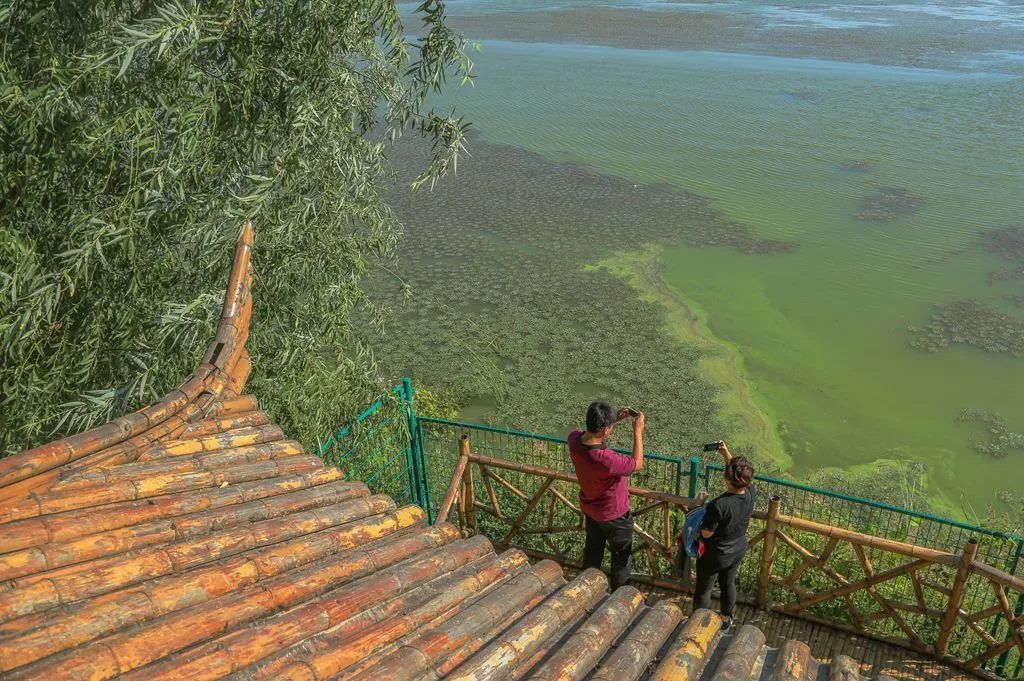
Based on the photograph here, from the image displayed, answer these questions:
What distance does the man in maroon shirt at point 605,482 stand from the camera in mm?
5266

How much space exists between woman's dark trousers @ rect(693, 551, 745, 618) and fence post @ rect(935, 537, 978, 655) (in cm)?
149

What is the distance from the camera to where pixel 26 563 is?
3.32 meters

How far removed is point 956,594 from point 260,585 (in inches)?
188

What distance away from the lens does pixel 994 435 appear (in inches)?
452

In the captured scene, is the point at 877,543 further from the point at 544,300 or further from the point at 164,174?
the point at 544,300

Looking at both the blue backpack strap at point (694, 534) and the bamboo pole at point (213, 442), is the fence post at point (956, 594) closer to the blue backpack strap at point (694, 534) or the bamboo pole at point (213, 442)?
the blue backpack strap at point (694, 534)

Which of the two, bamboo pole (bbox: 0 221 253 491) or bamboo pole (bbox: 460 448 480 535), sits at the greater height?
bamboo pole (bbox: 0 221 253 491)

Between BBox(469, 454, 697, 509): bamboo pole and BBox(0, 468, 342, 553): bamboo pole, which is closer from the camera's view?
BBox(0, 468, 342, 553): bamboo pole

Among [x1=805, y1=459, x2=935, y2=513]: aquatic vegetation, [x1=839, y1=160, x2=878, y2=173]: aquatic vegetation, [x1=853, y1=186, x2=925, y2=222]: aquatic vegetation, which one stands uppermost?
[x1=839, y1=160, x2=878, y2=173]: aquatic vegetation

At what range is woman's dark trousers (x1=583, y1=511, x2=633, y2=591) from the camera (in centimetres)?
582

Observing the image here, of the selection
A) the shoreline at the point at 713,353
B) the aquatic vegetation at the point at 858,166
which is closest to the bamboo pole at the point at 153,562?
the shoreline at the point at 713,353

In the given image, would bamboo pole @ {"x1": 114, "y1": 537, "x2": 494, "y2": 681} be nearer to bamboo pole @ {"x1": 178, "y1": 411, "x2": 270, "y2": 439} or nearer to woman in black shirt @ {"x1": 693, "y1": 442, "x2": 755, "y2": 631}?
bamboo pole @ {"x1": 178, "y1": 411, "x2": 270, "y2": 439}

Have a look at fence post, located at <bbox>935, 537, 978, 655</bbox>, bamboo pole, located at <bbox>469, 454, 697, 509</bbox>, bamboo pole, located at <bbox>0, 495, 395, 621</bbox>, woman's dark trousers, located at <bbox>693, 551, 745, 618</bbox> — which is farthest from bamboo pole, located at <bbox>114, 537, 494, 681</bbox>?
fence post, located at <bbox>935, 537, 978, 655</bbox>

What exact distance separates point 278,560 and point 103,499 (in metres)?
0.93
